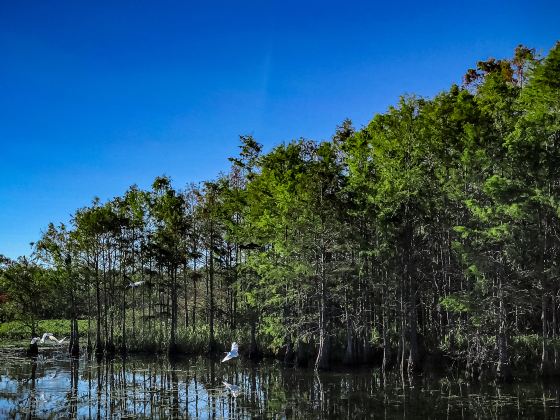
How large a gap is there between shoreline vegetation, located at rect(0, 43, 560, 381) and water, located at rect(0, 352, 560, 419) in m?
3.01

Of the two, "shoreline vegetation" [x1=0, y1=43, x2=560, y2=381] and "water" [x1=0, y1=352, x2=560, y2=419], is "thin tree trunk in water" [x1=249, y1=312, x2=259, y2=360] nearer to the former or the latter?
"shoreline vegetation" [x1=0, y1=43, x2=560, y2=381]

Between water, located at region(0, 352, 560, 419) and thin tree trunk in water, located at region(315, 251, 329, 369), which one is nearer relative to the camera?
water, located at region(0, 352, 560, 419)

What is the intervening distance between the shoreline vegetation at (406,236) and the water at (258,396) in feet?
9.88

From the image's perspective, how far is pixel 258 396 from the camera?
23.6 metres

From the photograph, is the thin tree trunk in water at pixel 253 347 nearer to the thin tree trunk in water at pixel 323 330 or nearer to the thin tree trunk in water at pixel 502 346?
the thin tree trunk in water at pixel 323 330

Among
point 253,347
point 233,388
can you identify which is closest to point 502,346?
point 233,388

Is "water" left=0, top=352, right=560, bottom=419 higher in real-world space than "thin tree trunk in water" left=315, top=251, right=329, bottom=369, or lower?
lower

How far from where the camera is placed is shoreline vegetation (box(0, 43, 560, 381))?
2583 cm

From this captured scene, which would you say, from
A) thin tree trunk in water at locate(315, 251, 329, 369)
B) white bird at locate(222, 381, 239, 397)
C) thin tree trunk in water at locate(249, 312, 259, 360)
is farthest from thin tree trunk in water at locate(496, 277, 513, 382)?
thin tree trunk in water at locate(249, 312, 259, 360)

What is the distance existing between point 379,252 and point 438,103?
850 centimetres

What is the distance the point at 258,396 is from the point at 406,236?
39.4 feet

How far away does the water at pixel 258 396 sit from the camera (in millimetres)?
19594

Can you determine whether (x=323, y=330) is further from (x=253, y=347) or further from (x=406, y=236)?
(x=253, y=347)

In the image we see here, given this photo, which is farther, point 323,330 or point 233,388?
point 323,330
